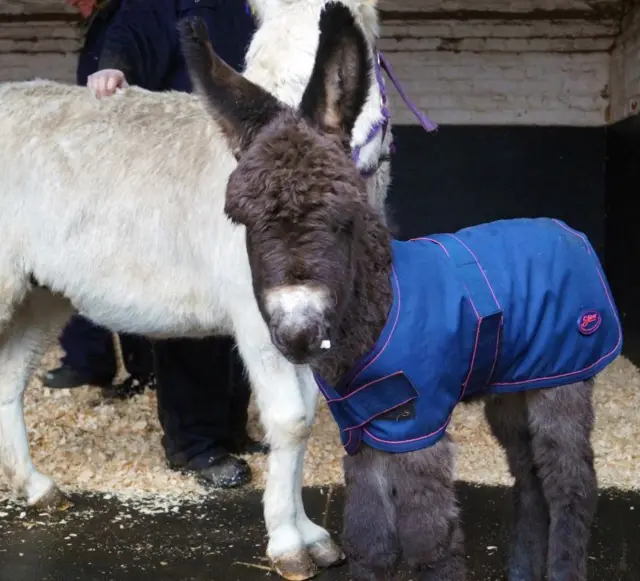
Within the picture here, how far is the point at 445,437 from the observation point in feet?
8.02

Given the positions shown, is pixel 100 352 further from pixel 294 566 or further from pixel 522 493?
pixel 522 493

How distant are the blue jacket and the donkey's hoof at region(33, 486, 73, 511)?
5.83 feet

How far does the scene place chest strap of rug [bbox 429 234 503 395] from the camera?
2414 millimetres

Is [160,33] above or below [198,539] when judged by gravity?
above

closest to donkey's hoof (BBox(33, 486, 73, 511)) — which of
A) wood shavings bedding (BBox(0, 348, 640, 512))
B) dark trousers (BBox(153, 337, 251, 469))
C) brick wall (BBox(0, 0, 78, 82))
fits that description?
wood shavings bedding (BBox(0, 348, 640, 512))

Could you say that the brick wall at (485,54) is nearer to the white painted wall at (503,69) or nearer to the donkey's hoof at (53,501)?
the white painted wall at (503,69)

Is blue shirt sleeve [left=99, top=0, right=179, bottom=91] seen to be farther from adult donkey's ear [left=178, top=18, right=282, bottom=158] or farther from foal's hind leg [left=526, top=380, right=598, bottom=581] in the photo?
foal's hind leg [left=526, top=380, right=598, bottom=581]

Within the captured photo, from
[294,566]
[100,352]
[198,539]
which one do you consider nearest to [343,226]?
[294,566]

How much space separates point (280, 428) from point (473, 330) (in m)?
0.96

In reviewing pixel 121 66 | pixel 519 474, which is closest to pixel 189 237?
pixel 121 66

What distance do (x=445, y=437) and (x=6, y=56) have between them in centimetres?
589

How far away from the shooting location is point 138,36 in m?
3.72

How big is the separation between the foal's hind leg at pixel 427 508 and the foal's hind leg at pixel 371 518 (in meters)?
0.03

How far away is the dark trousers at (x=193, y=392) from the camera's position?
13.7ft
